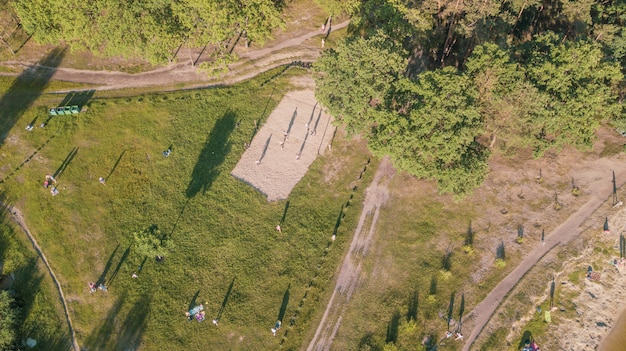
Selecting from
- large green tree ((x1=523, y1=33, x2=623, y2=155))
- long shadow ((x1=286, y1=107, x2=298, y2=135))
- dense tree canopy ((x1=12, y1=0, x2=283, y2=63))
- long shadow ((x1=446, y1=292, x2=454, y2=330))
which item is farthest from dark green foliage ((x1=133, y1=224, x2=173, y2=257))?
large green tree ((x1=523, y1=33, x2=623, y2=155))

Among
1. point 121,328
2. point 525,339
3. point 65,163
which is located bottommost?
point 121,328

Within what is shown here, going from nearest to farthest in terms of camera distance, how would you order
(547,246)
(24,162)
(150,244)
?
(150,244) < (547,246) < (24,162)

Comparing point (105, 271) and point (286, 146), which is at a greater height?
point (286, 146)

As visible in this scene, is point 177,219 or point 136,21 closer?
point 177,219

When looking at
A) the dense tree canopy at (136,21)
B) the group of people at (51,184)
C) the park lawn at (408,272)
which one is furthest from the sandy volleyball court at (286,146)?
the group of people at (51,184)

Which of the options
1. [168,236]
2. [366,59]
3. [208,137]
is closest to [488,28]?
→ [366,59]

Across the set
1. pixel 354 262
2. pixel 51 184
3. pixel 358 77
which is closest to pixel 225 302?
pixel 354 262

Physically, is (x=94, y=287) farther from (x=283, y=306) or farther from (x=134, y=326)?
(x=283, y=306)
